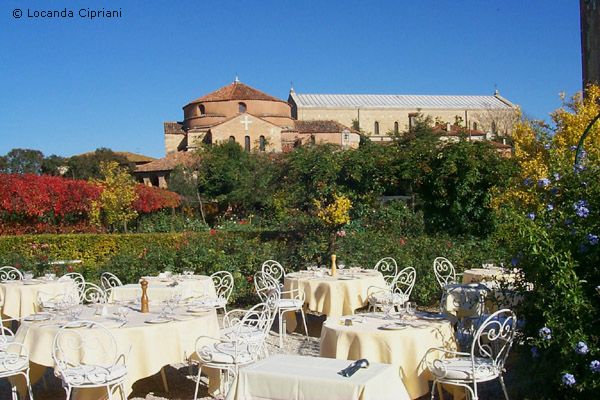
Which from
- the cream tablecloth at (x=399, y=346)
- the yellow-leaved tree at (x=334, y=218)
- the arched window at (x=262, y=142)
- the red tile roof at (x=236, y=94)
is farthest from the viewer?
the red tile roof at (x=236, y=94)

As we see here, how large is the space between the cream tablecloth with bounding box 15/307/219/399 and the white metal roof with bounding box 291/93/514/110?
6194 cm

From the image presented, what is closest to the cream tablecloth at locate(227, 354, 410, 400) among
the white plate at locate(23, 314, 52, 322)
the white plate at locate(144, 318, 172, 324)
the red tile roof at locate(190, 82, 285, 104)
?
the white plate at locate(144, 318, 172, 324)

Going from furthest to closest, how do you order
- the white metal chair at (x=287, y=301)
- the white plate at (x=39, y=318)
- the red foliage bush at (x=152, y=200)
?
the red foliage bush at (x=152, y=200), the white metal chair at (x=287, y=301), the white plate at (x=39, y=318)

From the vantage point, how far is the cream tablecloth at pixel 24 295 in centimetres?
928

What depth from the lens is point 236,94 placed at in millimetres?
52406

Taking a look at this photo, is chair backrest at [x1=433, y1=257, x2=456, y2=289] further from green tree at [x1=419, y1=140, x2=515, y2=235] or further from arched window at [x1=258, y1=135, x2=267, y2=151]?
arched window at [x1=258, y1=135, x2=267, y2=151]

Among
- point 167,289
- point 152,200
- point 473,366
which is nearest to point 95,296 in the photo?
point 167,289

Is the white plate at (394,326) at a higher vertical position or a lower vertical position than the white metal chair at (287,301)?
higher

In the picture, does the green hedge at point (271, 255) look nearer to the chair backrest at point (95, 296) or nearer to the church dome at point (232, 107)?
the chair backrest at point (95, 296)

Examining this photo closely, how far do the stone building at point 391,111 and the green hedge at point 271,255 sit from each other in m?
53.9

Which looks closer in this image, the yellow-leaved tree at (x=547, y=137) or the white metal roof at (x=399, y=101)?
the yellow-leaved tree at (x=547, y=137)

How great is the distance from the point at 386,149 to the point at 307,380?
11980mm

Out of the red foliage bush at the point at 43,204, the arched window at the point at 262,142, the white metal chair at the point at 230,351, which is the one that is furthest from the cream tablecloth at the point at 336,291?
the arched window at the point at 262,142

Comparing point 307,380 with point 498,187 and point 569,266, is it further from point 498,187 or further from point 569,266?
point 498,187
